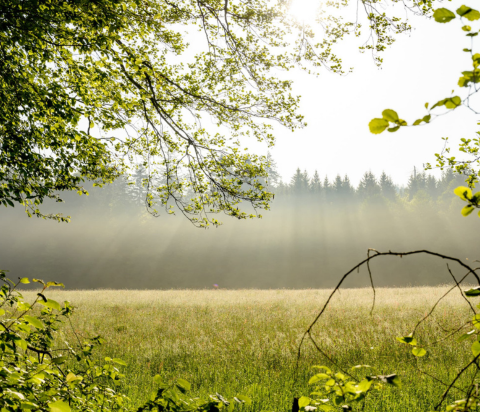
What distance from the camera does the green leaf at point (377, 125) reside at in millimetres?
1121

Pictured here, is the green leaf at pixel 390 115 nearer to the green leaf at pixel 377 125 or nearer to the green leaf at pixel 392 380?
the green leaf at pixel 377 125

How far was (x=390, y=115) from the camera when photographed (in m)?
1.09

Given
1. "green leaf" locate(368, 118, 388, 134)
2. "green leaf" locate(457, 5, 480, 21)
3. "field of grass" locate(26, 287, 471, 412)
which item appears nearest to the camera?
"green leaf" locate(457, 5, 480, 21)

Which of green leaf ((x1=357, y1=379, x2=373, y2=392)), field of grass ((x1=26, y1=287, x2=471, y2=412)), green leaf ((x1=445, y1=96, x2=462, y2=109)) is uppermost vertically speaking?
green leaf ((x1=445, y1=96, x2=462, y2=109))

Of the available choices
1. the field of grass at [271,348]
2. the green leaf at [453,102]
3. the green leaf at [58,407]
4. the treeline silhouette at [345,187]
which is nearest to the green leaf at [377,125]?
the green leaf at [453,102]

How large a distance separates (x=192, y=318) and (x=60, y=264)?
50219 mm

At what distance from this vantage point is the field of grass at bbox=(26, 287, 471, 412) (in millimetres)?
5039

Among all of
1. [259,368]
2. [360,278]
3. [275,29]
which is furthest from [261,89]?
[360,278]

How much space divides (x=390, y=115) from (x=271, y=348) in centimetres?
685

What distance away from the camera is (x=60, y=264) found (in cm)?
5094

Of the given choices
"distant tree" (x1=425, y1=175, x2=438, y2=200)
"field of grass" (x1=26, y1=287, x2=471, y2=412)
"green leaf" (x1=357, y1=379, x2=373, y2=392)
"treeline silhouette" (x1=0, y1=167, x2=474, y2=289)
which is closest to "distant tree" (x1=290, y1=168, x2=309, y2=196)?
"treeline silhouette" (x1=0, y1=167, x2=474, y2=289)

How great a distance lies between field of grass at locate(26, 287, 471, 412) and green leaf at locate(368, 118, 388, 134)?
4666mm

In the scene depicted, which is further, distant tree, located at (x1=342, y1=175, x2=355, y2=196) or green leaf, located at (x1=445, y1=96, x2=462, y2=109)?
distant tree, located at (x1=342, y1=175, x2=355, y2=196)

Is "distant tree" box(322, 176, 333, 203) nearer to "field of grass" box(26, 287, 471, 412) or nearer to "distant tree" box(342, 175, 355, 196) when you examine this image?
"distant tree" box(342, 175, 355, 196)
